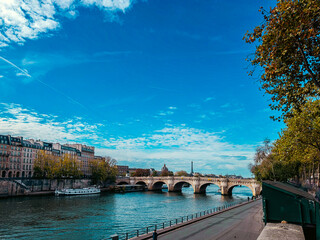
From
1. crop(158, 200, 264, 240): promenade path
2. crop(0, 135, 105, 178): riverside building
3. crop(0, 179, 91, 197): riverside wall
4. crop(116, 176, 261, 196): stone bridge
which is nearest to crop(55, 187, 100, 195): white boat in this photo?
crop(0, 179, 91, 197): riverside wall

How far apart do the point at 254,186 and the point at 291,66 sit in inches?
3300

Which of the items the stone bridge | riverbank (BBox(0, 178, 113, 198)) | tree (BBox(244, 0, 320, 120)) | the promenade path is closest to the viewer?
tree (BBox(244, 0, 320, 120))

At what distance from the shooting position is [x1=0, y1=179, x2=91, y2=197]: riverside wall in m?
73.4

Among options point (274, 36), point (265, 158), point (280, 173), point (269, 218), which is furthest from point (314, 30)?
point (265, 158)

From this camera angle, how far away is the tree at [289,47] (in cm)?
1152

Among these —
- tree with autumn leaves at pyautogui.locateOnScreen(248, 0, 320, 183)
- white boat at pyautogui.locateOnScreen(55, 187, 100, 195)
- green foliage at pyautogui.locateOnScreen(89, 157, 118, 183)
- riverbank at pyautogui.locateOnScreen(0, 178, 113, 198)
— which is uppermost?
tree with autumn leaves at pyautogui.locateOnScreen(248, 0, 320, 183)

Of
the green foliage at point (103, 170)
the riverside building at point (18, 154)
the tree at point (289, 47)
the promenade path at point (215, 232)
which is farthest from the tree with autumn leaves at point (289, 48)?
the green foliage at point (103, 170)

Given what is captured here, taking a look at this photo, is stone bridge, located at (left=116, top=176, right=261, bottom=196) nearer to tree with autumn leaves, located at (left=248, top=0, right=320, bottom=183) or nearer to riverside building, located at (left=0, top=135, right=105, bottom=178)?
riverside building, located at (left=0, top=135, right=105, bottom=178)

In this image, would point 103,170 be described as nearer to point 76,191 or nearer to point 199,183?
Answer: point 76,191

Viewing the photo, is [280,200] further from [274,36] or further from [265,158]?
[265,158]

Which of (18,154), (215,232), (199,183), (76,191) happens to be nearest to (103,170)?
(76,191)

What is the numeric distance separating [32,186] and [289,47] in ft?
298

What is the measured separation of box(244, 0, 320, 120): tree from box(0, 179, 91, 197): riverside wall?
261ft

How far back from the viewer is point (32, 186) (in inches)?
3307
